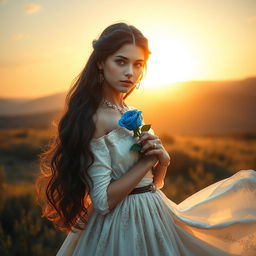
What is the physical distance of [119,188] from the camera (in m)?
2.20

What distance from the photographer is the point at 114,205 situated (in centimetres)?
225

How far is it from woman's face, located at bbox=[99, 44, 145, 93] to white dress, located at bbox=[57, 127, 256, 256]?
356mm

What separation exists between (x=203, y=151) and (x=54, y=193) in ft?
32.2

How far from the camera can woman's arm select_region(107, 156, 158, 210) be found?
2.20 m

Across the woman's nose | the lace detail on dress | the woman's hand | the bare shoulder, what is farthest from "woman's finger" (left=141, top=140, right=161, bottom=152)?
the lace detail on dress

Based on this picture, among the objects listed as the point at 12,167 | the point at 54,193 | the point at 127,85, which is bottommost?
the point at 12,167

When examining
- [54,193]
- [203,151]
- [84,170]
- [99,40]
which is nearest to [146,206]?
[84,170]

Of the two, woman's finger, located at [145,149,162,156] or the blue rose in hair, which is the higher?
the blue rose in hair

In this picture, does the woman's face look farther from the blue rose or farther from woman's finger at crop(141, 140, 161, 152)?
woman's finger at crop(141, 140, 161, 152)

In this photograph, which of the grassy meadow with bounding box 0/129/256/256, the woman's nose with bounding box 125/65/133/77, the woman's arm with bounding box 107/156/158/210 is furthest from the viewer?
the grassy meadow with bounding box 0/129/256/256

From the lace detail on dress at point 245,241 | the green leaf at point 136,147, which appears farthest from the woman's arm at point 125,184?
the lace detail on dress at point 245,241

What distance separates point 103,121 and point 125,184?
45cm

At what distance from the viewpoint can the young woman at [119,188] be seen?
2242 mm

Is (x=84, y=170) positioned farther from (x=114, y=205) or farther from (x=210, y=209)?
(x=210, y=209)
